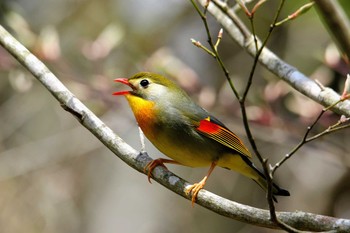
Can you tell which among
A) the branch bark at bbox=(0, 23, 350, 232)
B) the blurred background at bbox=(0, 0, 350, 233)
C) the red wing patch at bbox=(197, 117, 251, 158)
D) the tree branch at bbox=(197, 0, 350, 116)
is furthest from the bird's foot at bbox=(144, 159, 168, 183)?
the blurred background at bbox=(0, 0, 350, 233)

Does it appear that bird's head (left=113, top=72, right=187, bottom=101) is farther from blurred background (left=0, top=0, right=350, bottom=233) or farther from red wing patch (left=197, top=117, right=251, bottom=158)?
blurred background (left=0, top=0, right=350, bottom=233)

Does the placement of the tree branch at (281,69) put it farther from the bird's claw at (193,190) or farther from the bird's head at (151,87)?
the bird's claw at (193,190)

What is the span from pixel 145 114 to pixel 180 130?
8.8 inches

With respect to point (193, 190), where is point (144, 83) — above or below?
above

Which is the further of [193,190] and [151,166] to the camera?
[151,166]

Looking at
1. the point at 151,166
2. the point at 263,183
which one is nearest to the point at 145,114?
the point at 151,166

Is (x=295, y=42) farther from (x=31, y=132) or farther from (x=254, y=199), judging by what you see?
(x=31, y=132)

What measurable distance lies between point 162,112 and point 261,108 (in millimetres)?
1430

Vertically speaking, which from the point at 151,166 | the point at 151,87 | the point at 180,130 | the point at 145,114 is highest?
the point at 151,87

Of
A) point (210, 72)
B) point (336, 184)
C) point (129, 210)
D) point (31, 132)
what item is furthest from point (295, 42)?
point (31, 132)

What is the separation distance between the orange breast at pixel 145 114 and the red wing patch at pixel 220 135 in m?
0.29

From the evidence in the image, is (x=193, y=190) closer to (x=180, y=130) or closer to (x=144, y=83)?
(x=180, y=130)

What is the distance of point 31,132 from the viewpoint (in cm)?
727

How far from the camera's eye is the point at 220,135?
3.65 meters
